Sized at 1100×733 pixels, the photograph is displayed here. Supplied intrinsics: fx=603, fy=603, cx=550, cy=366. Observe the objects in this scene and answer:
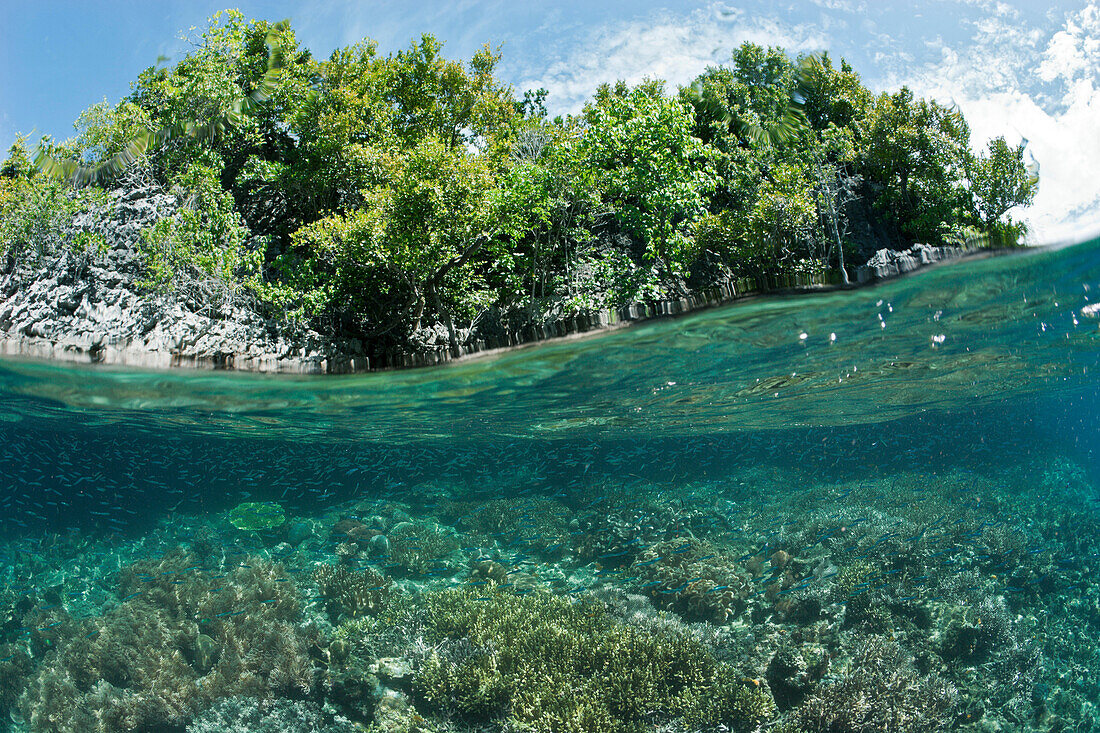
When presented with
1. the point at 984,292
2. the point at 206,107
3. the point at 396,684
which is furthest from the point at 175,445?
the point at 984,292

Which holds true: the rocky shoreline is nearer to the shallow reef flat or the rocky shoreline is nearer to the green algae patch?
the shallow reef flat

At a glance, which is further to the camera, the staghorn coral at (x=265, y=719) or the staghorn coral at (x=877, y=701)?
the staghorn coral at (x=265, y=719)

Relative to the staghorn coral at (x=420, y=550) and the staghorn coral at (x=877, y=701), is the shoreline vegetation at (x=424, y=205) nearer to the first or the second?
the staghorn coral at (x=420, y=550)

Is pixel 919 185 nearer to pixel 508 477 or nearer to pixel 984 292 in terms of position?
pixel 984 292

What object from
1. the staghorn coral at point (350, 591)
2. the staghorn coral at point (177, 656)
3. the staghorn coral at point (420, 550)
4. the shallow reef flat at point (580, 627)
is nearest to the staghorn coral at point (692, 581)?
the shallow reef flat at point (580, 627)

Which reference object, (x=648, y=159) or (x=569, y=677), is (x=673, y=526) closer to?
(x=569, y=677)

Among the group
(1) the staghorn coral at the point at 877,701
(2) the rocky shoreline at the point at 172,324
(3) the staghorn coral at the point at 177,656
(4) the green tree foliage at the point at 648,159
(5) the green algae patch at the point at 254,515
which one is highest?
(4) the green tree foliage at the point at 648,159

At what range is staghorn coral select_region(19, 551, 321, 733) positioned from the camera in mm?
11930

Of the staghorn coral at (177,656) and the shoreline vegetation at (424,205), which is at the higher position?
the shoreline vegetation at (424,205)

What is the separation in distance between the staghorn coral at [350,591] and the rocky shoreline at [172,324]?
5.45 metres

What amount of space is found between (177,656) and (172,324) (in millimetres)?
6909

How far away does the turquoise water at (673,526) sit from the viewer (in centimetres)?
1185

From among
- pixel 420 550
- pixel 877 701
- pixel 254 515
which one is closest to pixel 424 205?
pixel 420 550

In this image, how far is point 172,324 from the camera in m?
12.2
